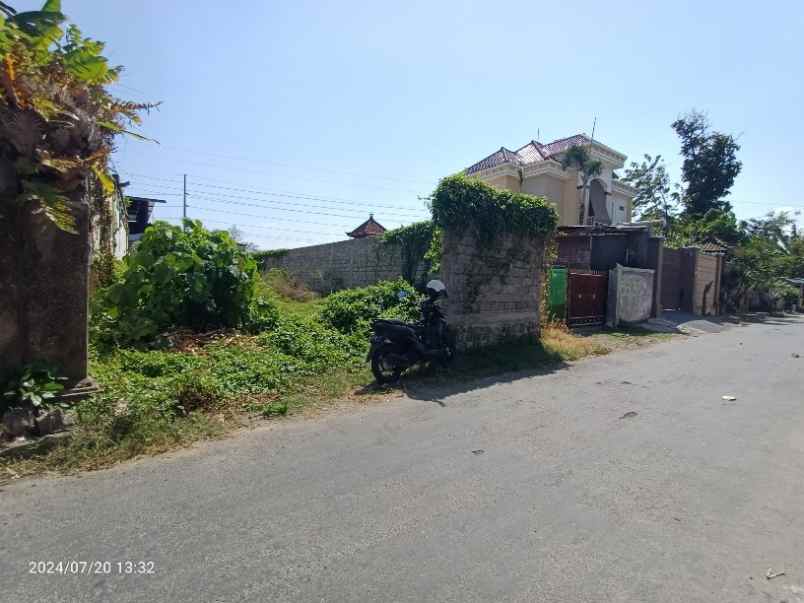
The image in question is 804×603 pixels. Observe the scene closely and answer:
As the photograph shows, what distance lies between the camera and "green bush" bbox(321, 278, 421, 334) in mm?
9477

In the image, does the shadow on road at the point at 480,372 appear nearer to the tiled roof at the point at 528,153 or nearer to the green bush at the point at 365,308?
the green bush at the point at 365,308

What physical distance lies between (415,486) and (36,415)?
3.52 m

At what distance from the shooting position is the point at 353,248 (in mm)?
17172

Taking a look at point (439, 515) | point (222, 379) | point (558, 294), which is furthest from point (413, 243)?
point (439, 515)

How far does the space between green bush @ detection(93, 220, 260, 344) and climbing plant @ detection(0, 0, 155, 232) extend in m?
2.59

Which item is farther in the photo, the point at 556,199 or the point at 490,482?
the point at 556,199

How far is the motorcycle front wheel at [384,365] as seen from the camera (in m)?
6.67


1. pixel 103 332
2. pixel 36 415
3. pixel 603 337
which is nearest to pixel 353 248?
pixel 603 337

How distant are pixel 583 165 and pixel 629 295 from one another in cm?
1324

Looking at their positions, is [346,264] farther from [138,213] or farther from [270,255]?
[138,213]

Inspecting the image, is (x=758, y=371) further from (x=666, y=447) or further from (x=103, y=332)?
(x=103, y=332)

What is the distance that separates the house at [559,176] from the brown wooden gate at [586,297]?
36.9ft

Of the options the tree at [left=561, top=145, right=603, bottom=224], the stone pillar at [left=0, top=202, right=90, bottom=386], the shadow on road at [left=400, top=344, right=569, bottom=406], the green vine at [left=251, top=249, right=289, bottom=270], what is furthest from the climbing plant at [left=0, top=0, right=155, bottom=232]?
the tree at [left=561, top=145, right=603, bottom=224]

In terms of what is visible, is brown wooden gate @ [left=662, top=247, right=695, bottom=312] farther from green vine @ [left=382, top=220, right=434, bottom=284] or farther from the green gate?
green vine @ [left=382, top=220, right=434, bottom=284]
